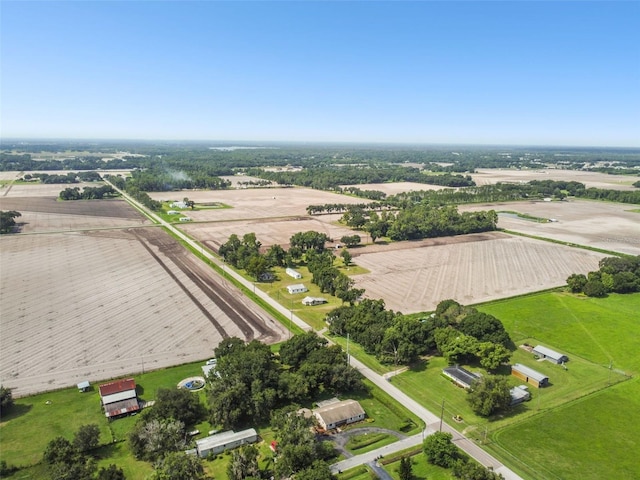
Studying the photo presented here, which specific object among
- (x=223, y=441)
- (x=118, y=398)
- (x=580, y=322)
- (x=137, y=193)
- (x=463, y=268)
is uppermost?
(x=137, y=193)

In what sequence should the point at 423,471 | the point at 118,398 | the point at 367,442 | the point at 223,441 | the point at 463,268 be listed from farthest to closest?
the point at 463,268 → the point at 118,398 → the point at 367,442 → the point at 223,441 → the point at 423,471

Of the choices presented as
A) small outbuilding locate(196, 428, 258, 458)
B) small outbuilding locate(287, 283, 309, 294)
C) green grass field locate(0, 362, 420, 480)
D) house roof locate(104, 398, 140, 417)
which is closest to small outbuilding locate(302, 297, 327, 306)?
small outbuilding locate(287, 283, 309, 294)

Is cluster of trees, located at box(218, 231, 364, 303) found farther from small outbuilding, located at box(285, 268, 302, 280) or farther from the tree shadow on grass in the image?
the tree shadow on grass

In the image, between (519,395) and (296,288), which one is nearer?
(519,395)

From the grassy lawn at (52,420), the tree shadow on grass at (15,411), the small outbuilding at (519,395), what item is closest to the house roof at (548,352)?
the small outbuilding at (519,395)

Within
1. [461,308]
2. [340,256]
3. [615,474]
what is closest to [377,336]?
[461,308]

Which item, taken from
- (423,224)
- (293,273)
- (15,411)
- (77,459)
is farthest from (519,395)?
(423,224)

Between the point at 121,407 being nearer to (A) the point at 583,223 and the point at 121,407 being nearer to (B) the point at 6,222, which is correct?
(B) the point at 6,222
